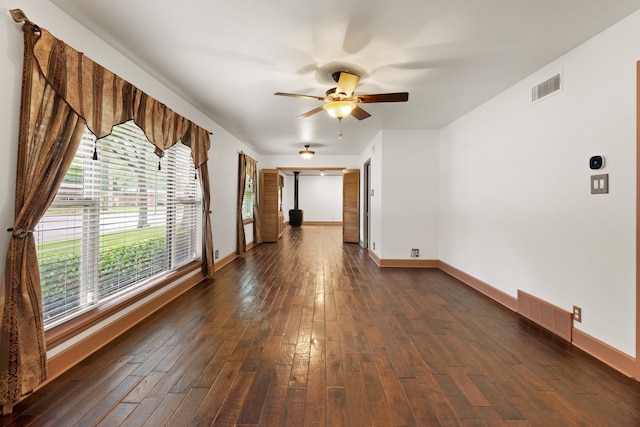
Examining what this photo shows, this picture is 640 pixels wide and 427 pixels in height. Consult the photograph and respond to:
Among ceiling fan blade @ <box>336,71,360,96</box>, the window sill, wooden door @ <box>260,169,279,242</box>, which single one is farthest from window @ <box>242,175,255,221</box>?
→ ceiling fan blade @ <box>336,71,360,96</box>

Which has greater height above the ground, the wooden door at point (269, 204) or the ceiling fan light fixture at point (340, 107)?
the ceiling fan light fixture at point (340, 107)

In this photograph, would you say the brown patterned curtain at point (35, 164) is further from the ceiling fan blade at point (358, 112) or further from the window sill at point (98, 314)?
the ceiling fan blade at point (358, 112)

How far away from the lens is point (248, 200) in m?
6.88

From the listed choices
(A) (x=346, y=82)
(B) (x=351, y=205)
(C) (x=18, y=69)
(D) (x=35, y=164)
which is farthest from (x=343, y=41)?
(B) (x=351, y=205)

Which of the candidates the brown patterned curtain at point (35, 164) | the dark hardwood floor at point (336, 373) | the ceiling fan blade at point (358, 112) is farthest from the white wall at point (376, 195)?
the brown patterned curtain at point (35, 164)

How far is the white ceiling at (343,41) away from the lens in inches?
74.4

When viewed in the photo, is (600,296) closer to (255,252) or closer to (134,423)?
(134,423)

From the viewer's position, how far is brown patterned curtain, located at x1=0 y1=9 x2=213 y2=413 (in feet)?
5.10

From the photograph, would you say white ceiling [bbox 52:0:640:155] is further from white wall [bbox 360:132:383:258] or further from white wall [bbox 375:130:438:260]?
white wall [bbox 360:132:383:258]

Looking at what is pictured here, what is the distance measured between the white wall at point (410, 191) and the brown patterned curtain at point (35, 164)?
13.5 feet

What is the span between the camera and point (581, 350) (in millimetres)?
2234

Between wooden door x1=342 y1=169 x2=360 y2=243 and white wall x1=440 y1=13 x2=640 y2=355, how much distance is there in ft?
13.3

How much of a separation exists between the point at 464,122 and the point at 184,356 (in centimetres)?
444

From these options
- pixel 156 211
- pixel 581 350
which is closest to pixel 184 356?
pixel 156 211
